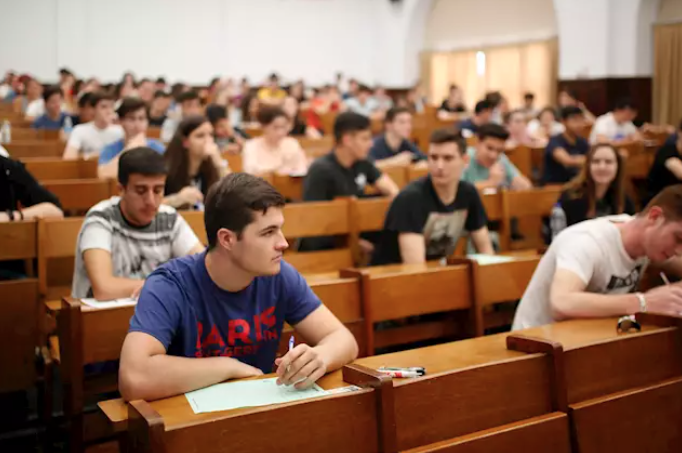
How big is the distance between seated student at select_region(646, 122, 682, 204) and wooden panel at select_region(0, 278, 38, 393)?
4944 mm

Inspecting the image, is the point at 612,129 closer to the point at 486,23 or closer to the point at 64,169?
the point at 64,169

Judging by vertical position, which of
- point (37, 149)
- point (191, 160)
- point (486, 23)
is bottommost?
point (191, 160)

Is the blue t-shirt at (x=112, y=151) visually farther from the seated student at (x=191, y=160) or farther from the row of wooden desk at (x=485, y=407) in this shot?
the row of wooden desk at (x=485, y=407)

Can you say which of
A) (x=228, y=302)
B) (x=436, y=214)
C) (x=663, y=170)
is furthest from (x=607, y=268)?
(x=663, y=170)

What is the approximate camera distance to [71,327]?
2.42 meters

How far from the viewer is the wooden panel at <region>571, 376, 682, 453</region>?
196cm

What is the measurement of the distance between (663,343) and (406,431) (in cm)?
87

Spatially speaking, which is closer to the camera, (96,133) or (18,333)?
(18,333)

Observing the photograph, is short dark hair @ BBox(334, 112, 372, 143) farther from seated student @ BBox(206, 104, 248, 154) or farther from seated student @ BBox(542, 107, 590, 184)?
seated student @ BBox(542, 107, 590, 184)

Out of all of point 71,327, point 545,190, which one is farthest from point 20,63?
point 71,327

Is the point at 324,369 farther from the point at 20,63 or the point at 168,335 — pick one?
the point at 20,63

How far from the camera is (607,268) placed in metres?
2.71

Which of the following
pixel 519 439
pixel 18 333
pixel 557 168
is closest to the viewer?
pixel 519 439

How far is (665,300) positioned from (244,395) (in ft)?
4.70
